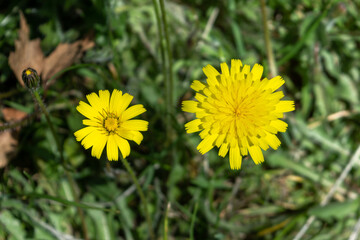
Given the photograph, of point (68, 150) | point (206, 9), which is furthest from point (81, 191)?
point (206, 9)

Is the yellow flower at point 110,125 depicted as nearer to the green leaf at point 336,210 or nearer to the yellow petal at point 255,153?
the yellow petal at point 255,153

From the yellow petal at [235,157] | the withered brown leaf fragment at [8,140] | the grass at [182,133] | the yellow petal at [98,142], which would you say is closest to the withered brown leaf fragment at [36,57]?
the grass at [182,133]

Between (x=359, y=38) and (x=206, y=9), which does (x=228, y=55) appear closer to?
(x=206, y=9)

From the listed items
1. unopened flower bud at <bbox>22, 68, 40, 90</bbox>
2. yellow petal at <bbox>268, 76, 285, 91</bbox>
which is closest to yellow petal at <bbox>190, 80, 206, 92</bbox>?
yellow petal at <bbox>268, 76, 285, 91</bbox>

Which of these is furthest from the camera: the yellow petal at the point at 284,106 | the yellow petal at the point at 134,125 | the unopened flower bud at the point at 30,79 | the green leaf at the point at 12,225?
the green leaf at the point at 12,225

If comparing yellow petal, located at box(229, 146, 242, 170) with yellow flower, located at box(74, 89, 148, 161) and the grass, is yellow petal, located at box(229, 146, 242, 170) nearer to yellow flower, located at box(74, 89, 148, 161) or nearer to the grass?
yellow flower, located at box(74, 89, 148, 161)
